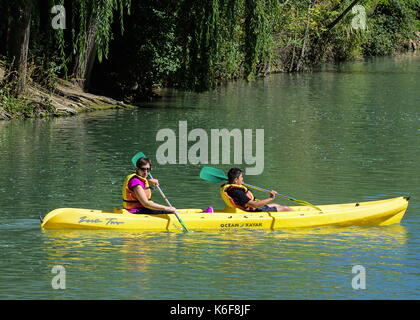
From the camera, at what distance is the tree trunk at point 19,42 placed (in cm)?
2388

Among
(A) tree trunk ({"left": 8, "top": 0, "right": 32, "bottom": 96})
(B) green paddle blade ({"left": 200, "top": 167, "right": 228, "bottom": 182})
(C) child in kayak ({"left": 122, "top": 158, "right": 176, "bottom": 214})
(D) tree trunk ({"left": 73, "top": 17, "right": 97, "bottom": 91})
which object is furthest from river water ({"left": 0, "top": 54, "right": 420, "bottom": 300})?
(D) tree trunk ({"left": 73, "top": 17, "right": 97, "bottom": 91})

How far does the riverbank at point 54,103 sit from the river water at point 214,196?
538mm

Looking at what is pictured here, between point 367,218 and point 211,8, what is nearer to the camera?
point 367,218

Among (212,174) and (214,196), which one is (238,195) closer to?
(212,174)

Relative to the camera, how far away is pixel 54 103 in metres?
26.3

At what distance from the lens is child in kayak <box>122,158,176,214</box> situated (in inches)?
515

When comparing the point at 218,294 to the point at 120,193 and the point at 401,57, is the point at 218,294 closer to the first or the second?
the point at 120,193

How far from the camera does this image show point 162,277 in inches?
428

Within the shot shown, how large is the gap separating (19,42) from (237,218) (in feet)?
42.5

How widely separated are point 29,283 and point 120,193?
5648 mm

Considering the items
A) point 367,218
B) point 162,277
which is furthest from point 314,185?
point 162,277

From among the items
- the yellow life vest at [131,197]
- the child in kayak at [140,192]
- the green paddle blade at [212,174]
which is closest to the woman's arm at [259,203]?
the green paddle blade at [212,174]

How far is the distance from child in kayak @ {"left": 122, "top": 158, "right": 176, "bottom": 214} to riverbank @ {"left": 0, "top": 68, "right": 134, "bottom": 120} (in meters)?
12.0

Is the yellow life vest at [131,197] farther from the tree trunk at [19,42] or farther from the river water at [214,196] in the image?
the tree trunk at [19,42]
